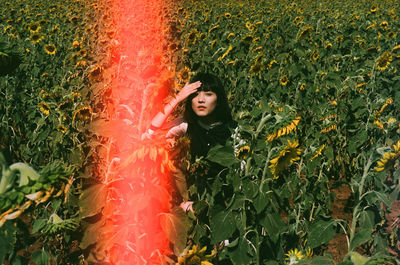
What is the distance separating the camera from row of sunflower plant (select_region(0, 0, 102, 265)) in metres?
0.65

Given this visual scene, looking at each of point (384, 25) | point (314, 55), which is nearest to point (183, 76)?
point (314, 55)

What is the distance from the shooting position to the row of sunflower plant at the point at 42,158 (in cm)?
65

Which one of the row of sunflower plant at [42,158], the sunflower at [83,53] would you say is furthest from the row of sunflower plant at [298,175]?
the sunflower at [83,53]

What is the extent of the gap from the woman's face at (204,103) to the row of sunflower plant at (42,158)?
684mm

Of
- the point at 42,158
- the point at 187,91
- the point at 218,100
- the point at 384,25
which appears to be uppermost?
the point at 187,91

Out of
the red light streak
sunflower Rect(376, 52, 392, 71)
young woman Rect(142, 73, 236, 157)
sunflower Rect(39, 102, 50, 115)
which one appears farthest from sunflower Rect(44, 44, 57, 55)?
the red light streak

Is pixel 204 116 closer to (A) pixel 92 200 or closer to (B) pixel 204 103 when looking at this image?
(B) pixel 204 103

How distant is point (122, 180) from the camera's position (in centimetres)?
146

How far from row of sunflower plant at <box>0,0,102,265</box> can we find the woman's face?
68 cm

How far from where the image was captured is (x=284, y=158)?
1525mm

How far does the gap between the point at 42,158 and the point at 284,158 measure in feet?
7.54

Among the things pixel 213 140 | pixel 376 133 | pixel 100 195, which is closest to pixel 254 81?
pixel 376 133

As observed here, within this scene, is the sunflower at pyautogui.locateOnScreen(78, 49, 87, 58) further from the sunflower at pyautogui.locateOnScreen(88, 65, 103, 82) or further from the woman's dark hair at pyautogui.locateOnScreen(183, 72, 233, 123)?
the woman's dark hair at pyautogui.locateOnScreen(183, 72, 233, 123)

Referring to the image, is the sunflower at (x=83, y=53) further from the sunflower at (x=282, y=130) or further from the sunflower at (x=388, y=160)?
the sunflower at (x=388, y=160)
